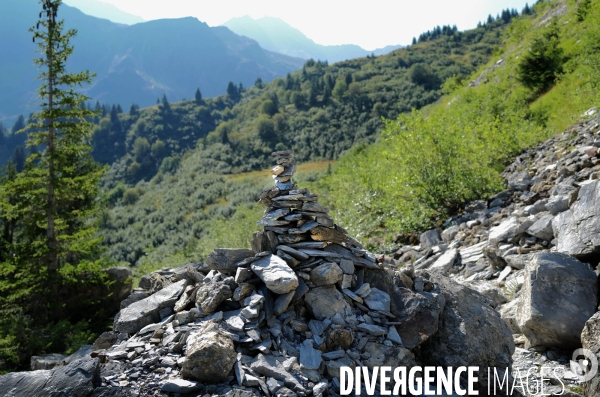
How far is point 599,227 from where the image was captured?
359 inches

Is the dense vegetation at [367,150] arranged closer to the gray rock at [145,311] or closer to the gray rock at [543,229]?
the gray rock at [543,229]

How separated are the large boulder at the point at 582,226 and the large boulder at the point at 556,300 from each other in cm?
56

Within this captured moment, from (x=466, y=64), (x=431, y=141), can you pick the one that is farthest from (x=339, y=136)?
(x=431, y=141)

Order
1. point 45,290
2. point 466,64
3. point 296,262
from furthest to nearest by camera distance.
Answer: point 466,64 → point 45,290 → point 296,262

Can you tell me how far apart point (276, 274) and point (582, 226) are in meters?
7.84

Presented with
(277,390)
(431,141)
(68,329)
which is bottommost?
(68,329)

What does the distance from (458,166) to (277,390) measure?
15069 mm

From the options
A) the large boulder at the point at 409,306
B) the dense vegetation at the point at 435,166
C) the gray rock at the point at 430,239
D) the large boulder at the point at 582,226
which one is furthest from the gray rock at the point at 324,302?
the dense vegetation at the point at 435,166

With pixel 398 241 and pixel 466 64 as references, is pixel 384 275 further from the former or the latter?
pixel 466 64

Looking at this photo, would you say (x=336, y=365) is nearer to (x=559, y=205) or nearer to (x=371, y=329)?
(x=371, y=329)

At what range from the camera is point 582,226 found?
9609mm

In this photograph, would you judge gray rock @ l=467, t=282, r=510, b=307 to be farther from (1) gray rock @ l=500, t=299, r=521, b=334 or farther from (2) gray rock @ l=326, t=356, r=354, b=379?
(2) gray rock @ l=326, t=356, r=354, b=379

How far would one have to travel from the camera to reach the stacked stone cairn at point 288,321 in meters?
5.80

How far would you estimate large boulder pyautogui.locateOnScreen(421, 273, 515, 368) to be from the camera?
739cm
